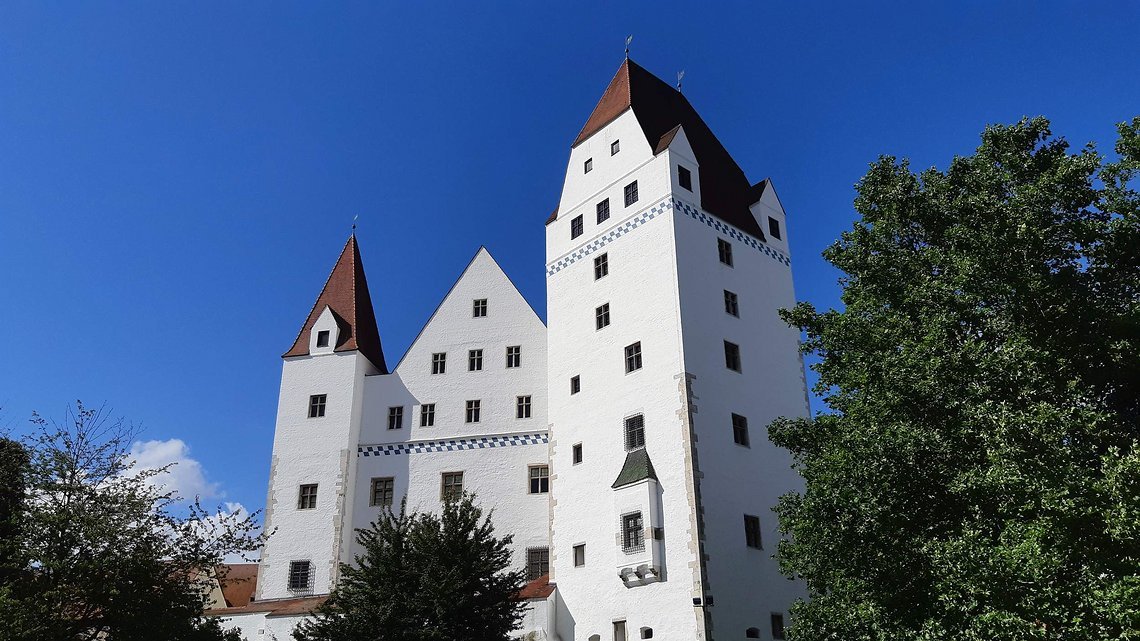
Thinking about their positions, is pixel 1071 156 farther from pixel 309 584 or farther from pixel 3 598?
Answer: pixel 309 584

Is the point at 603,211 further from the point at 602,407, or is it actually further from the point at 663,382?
the point at 663,382

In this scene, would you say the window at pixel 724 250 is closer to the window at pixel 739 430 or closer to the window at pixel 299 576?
the window at pixel 739 430

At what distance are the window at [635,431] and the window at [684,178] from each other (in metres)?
8.20

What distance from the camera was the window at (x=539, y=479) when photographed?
30.0 m

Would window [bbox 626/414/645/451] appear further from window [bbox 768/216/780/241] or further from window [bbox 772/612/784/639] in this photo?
window [bbox 768/216/780/241]

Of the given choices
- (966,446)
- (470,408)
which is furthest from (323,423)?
(966,446)

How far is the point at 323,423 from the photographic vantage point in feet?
106

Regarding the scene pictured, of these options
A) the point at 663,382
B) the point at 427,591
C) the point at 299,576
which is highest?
the point at 663,382

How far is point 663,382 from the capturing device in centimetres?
2589

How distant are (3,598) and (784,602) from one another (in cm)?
1877

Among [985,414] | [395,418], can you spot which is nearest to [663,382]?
[395,418]

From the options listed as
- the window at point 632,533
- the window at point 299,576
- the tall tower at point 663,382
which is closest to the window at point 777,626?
the tall tower at point 663,382

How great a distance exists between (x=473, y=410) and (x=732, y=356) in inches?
388

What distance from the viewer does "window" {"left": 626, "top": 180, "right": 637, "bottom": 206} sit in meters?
29.9
